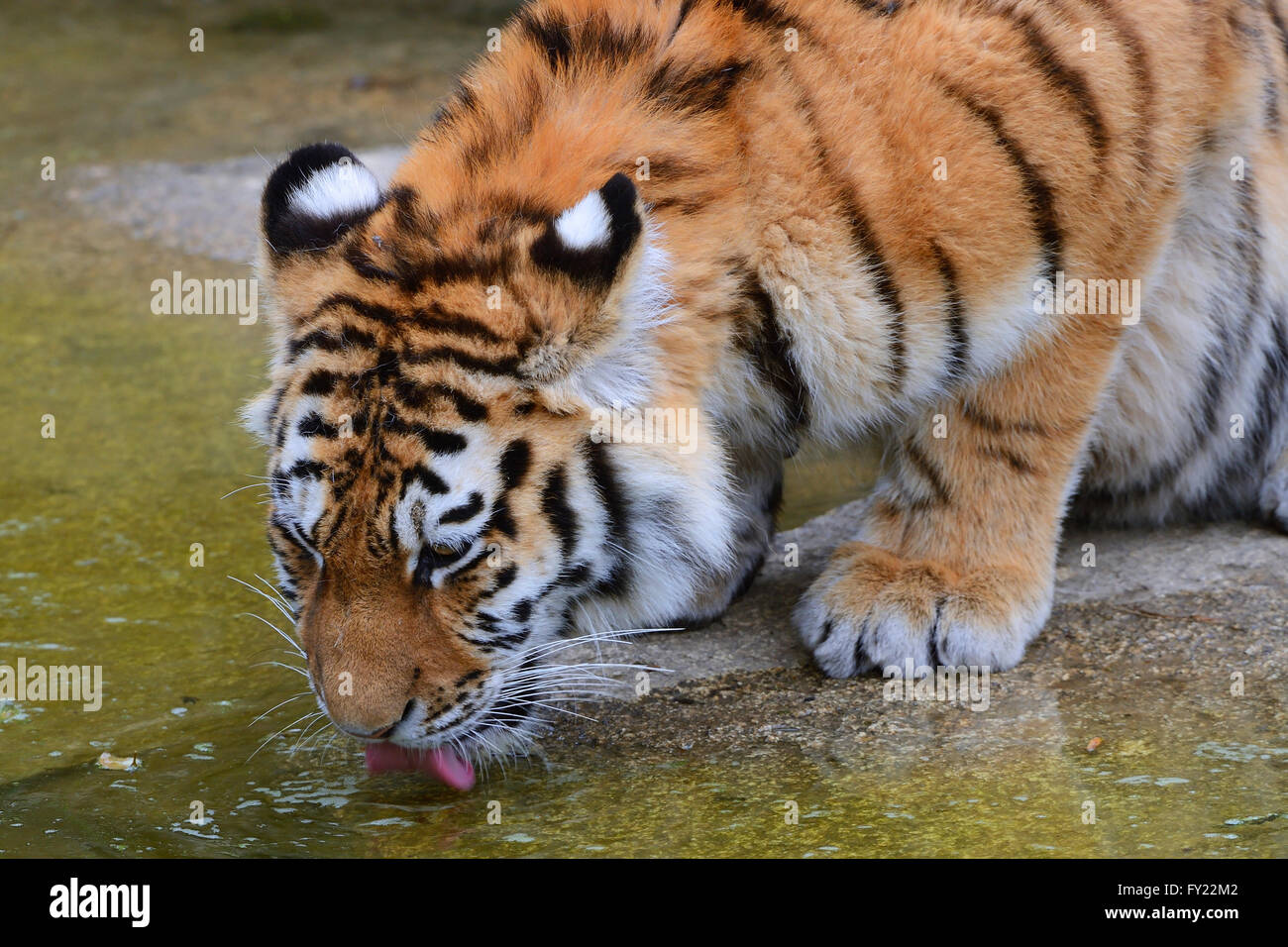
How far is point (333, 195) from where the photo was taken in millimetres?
2637

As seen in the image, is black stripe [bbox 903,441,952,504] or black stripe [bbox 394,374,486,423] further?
black stripe [bbox 903,441,952,504]

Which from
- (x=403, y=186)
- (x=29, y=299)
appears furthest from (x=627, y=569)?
(x=29, y=299)

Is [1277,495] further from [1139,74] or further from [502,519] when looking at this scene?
[502,519]

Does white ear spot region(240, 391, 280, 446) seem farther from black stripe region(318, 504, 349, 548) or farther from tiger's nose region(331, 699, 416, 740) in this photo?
tiger's nose region(331, 699, 416, 740)

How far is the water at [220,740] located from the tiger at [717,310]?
201 millimetres

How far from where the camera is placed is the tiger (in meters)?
2.43

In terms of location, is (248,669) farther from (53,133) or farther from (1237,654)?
(53,133)

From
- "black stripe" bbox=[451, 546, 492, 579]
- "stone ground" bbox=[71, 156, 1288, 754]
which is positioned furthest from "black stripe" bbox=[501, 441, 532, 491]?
"stone ground" bbox=[71, 156, 1288, 754]

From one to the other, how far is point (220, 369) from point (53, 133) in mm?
2579

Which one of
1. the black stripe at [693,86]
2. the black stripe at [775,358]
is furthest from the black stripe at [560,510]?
the black stripe at [693,86]

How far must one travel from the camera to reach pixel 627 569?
106 inches

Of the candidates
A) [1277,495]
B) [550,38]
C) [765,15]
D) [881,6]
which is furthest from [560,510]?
[1277,495]

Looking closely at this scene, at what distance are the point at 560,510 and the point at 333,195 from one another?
0.67m

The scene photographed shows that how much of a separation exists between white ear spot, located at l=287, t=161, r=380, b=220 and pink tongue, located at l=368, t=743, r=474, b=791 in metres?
0.91
